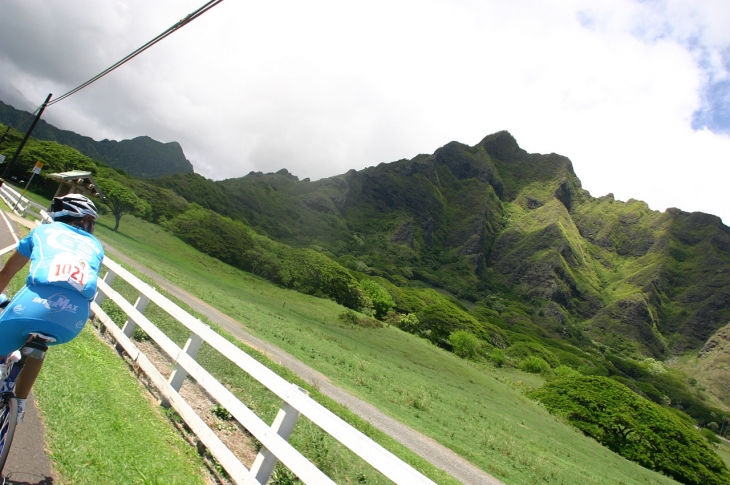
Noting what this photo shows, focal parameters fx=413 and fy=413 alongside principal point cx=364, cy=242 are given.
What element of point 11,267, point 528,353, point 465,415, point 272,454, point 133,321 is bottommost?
point 465,415

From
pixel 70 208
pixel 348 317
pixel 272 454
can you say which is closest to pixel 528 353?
pixel 348 317

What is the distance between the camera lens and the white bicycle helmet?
3.73 meters

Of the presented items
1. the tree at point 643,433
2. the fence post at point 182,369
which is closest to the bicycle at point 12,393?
the fence post at point 182,369

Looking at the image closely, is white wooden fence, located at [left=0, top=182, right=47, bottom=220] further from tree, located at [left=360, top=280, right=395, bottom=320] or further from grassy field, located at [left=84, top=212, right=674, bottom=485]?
tree, located at [left=360, top=280, right=395, bottom=320]

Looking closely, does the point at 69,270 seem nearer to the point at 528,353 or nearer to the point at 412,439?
the point at 412,439

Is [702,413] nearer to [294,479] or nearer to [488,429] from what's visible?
[488,429]

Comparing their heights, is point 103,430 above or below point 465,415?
above

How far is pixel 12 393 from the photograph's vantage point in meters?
3.05

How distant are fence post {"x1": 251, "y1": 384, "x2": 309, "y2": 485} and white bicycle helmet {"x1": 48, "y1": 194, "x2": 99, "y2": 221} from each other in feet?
8.45

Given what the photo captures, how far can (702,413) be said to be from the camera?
146000 millimetres

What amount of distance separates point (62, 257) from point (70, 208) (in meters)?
0.67

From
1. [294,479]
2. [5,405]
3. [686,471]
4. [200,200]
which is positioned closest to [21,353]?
[5,405]

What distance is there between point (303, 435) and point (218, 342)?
3.14 m

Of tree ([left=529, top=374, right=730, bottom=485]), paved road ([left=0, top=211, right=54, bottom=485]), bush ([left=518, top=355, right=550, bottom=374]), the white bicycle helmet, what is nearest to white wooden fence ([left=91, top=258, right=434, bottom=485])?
paved road ([left=0, top=211, right=54, bottom=485])
